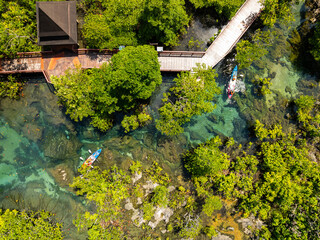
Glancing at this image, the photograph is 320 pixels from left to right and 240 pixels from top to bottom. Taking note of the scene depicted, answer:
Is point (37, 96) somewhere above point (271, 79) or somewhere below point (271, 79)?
below

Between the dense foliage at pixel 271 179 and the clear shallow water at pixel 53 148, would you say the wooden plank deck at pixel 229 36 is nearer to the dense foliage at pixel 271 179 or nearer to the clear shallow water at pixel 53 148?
the clear shallow water at pixel 53 148

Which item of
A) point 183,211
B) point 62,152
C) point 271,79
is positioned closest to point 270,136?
point 271,79

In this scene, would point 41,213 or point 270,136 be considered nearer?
point 41,213

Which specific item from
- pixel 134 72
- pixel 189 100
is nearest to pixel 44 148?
pixel 134 72

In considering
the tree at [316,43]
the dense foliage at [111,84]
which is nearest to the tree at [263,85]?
the tree at [316,43]

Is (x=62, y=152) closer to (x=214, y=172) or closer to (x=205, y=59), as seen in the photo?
(x=214, y=172)

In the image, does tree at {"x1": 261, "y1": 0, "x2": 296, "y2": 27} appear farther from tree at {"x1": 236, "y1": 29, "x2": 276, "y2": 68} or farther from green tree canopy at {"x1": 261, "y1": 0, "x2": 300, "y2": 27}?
tree at {"x1": 236, "y1": 29, "x2": 276, "y2": 68}

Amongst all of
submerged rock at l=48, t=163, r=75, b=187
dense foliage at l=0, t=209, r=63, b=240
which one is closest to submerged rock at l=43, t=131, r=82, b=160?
submerged rock at l=48, t=163, r=75, b=187

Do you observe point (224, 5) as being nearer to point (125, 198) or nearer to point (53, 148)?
point (125, 198)
